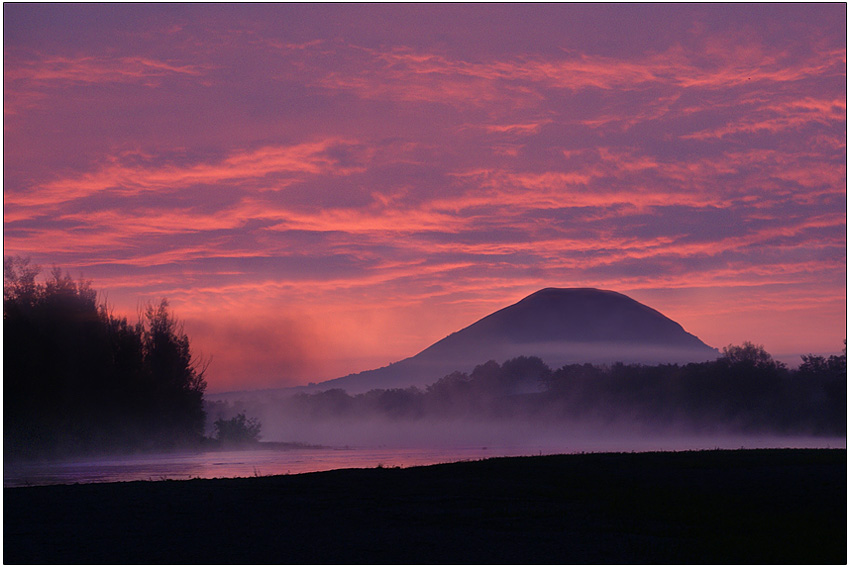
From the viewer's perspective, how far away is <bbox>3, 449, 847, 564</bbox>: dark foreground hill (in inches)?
563

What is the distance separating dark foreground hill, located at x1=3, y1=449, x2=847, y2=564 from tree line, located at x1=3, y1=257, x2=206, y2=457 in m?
40.6

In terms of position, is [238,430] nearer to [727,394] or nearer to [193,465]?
[193,465]

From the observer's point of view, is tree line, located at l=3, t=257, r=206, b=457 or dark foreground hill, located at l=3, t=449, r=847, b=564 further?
tree line, located at l=3, t=257, r=206, b=457

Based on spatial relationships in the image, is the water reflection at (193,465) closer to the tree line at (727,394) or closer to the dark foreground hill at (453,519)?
the tree line at (727,394)

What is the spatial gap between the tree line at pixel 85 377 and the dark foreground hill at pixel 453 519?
4058 cm

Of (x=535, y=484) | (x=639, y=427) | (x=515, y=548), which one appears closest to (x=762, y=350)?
(x=639, y=427)

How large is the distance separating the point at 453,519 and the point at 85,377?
58024 mm

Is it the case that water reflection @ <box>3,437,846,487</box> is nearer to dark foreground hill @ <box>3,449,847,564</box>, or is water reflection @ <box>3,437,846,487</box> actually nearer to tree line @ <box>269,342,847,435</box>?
tree line @ <box>269,342,847,435</box>

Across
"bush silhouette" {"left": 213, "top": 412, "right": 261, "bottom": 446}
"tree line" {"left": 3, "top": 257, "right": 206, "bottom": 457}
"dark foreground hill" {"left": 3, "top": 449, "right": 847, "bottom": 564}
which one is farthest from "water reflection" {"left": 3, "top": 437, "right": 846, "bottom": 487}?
"bush silhouette" {"left": 213, "top": 412, "right": 261, "bottom": 446}

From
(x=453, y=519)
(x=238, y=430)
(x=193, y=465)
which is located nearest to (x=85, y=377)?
(x=193, y=465)

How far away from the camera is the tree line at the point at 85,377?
6100cm

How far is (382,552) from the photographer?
47.2 feet

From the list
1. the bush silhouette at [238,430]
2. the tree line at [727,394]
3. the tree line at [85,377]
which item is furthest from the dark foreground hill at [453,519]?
the tree line at [727,394]

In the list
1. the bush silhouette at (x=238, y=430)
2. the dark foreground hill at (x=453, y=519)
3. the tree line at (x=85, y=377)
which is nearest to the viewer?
the dark foreground hill at (x=453, y=519)
